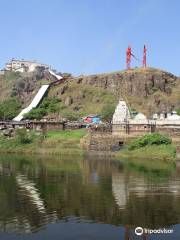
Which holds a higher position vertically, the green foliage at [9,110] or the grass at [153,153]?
the green foliage at [9,110]

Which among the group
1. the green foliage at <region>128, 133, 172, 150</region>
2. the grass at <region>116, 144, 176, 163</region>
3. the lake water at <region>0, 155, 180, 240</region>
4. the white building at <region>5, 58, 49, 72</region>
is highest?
the white building at <region>5, 58, 49, 72</region>

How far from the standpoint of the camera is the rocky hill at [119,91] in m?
109

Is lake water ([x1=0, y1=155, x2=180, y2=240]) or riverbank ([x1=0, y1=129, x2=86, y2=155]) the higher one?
riverbank ([x1=0, y1=129, x2=86, y2=155])

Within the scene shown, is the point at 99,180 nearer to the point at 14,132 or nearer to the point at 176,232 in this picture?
the point at 176,232

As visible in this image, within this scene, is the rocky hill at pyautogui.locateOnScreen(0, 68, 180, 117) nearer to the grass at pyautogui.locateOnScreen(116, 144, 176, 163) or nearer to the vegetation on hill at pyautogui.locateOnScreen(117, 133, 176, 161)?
the vegetation on hill at pyautogui.locateOnScreen(117, 133, 176, 161)

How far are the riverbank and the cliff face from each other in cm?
3346

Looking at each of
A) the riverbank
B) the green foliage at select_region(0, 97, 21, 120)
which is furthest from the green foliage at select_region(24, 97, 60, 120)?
the riverbank

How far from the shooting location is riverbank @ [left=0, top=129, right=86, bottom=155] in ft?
244

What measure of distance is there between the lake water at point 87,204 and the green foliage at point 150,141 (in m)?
20.5

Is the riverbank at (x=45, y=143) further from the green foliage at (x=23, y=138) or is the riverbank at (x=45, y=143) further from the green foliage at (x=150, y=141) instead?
the green foliage at (x=150, y=141)

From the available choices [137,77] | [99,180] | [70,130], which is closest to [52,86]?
[137,77]

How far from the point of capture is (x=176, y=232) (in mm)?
21938

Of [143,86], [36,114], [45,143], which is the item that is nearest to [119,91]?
[143,86]

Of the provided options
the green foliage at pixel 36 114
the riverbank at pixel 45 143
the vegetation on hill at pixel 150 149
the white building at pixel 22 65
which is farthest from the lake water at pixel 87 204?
the white building at pixel 22 65
